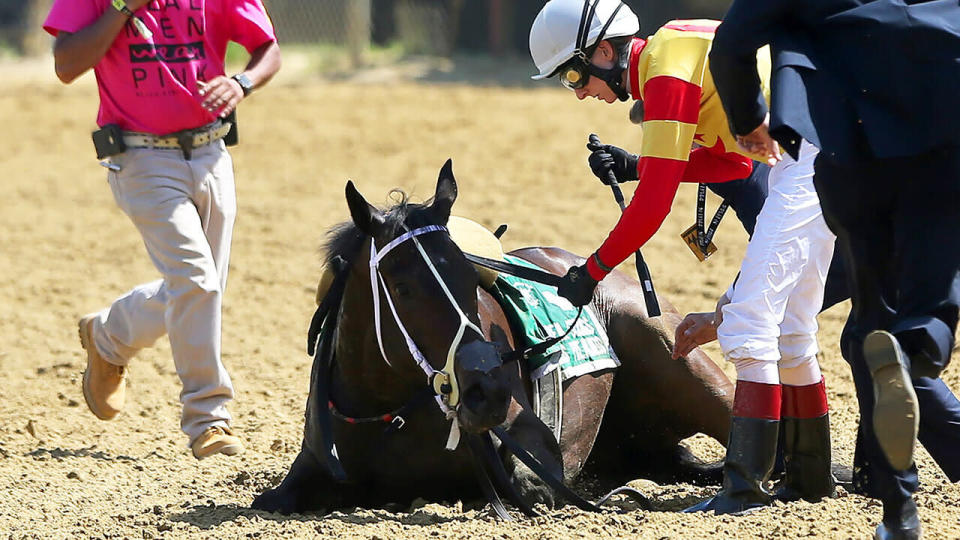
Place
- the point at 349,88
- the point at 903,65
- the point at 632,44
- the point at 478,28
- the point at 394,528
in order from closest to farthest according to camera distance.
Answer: the point at 903,65
the point at 394,528
the point at 632,44
the point at 349,88
the point at 478,28

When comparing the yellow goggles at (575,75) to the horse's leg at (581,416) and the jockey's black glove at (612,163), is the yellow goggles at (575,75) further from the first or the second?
the horse's leg at (581,416)

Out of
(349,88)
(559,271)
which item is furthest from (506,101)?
(559,271)

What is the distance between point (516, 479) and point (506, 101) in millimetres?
11574

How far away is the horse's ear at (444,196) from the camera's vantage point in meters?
4.46

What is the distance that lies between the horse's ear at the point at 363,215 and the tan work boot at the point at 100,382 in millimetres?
2169

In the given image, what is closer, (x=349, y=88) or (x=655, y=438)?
(x=655, y=438)

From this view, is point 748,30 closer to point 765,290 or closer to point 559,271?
point 765,290

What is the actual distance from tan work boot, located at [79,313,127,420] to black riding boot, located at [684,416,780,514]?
3.01 meters

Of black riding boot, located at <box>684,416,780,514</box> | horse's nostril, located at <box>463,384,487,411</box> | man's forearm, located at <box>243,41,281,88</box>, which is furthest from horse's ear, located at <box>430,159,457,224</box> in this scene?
man's forearm, located at <box>243,41,281,88</box>

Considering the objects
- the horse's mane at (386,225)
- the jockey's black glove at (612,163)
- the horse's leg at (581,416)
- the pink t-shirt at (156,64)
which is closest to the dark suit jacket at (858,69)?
the horse's mane at (386,225)

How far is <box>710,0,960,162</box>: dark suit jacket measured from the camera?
331 cm

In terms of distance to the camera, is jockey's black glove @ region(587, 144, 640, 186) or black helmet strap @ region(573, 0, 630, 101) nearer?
black helmet strap @ region(573, 0, 630, 101)

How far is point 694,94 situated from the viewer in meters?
4.27

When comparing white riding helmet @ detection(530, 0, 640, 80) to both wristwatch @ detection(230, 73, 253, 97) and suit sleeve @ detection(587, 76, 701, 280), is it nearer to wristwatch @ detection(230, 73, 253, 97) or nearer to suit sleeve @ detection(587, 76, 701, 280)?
suit sleeve @ detection(587, 76, 701, 280)
